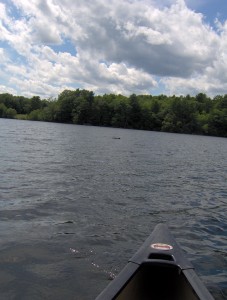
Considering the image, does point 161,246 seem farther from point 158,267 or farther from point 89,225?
point 89,225

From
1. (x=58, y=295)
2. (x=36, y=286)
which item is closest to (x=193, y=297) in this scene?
(x=58, y=295)

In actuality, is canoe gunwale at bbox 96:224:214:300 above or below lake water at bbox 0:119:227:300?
above

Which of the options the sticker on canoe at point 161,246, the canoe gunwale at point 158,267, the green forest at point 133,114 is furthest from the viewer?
the green forest at point 133,114

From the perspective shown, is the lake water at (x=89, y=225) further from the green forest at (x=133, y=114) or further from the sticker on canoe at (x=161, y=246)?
the green forest at (x=133, y=114)

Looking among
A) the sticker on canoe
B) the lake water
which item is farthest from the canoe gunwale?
the lake water

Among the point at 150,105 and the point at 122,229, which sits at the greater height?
the point at 150,105

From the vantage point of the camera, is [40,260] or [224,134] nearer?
[40,260]

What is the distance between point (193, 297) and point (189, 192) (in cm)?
1290

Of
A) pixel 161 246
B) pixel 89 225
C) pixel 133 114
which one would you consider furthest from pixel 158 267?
pixel 133 114

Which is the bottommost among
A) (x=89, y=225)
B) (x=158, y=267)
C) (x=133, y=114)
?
(x=89, y=225)

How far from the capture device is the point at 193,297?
5703 millimetres

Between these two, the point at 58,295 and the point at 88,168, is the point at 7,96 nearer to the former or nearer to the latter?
the point at 88,168

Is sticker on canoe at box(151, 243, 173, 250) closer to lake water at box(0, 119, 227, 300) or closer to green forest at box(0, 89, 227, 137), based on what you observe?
lake water at box(0, 119, 227, 300)

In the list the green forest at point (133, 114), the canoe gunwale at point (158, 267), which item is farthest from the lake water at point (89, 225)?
the green forest at point (133, 114)
